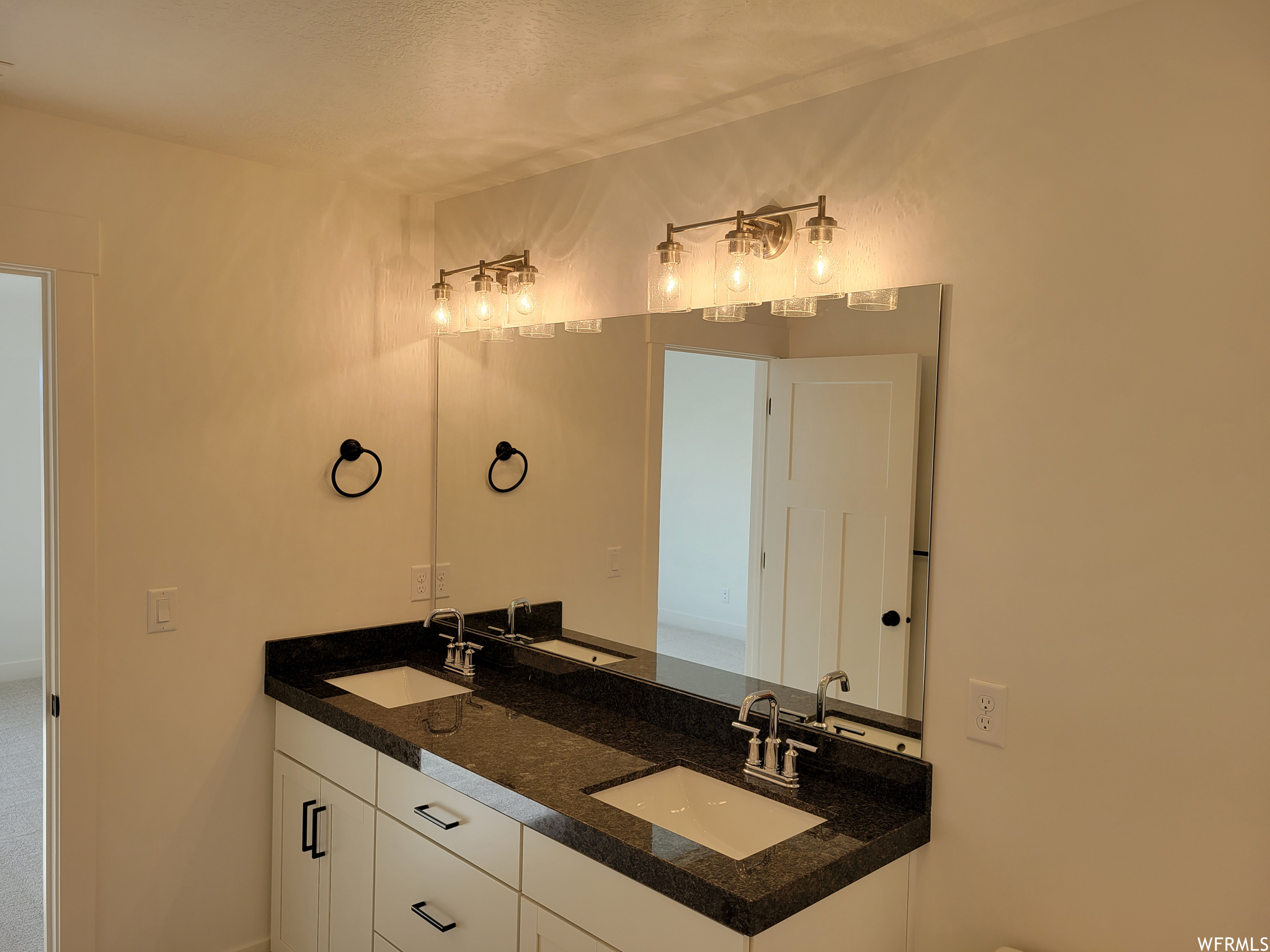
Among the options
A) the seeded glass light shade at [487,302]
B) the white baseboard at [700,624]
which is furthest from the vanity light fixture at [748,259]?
the white baseboard at [700,624]

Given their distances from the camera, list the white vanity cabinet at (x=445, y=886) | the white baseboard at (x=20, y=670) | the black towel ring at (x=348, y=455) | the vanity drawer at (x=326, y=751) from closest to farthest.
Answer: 1. the white vanity cabinet at (x=445, y=886)
2. the vanity drawer at (x=326, y=751)
3. the black towel ring at (x=348, y=455)
4. the white baseboard at (x=20, y=670)

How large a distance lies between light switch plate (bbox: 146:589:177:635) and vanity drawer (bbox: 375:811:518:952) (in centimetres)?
85

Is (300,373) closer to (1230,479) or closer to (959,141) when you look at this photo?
(959,141)

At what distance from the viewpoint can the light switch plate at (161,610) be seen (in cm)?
251

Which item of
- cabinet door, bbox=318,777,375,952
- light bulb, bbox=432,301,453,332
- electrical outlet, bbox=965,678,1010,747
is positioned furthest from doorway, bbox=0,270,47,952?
electrical outlet, bbox=965,678,1010,747

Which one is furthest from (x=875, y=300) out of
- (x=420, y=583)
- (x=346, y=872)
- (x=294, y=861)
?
(x=294, y=861)

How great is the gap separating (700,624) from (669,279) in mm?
903

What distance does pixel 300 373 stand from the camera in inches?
109

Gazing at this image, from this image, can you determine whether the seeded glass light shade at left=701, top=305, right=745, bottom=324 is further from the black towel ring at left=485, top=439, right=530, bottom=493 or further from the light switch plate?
the light switch plate

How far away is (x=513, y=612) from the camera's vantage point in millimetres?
2820

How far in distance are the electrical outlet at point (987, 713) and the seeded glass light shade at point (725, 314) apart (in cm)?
97

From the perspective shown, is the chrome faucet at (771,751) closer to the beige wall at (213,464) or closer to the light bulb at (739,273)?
the light bulb at (739,273)

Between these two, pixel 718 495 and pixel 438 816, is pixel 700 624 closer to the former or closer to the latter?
pixel 718 495

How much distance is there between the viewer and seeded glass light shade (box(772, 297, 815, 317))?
1.99m
